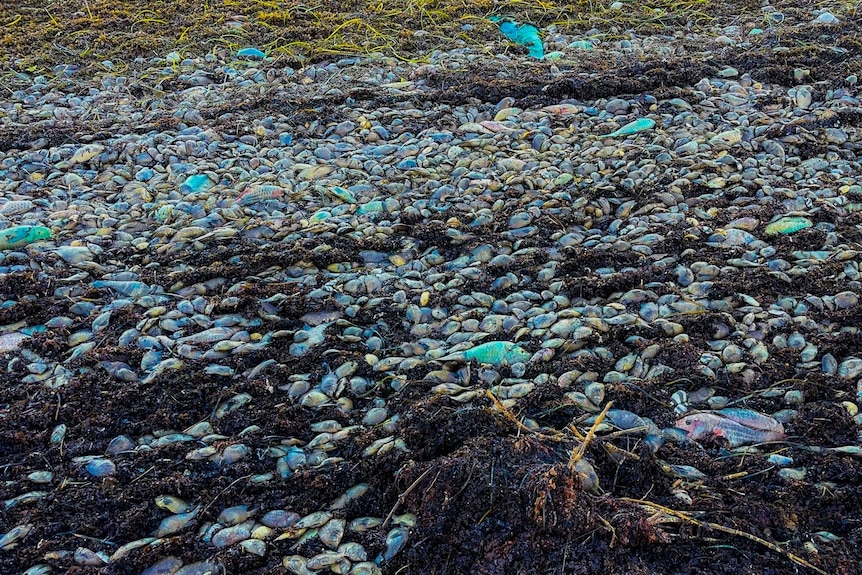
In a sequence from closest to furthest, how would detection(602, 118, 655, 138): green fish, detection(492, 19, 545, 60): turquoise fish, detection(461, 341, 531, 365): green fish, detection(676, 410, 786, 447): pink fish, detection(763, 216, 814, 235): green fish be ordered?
1. detection(676, 410, 786, 447): pink fish
2. detection(461, 341, 531, 365): green fish
3. detection(763, 216, 814, 235): green fish
4. detection(602, 118, 655, 138): green fish
5. detection(492, 19, 545, 60): turquoise fish

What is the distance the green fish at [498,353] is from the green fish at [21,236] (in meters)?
1.87

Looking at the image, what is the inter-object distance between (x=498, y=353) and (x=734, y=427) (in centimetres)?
73

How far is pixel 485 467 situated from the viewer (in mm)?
1970

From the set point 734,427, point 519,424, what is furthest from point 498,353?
point 734,427

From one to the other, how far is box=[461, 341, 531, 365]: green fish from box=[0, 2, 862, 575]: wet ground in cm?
10

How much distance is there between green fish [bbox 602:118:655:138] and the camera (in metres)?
3.71

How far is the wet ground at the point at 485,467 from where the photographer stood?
71.8 inches

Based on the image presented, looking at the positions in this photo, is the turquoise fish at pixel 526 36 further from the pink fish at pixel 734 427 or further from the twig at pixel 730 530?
the twig at pixel 730 530

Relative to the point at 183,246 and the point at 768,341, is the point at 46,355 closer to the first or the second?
the point at 183,246

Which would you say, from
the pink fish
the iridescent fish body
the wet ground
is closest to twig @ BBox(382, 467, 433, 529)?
the wet ground

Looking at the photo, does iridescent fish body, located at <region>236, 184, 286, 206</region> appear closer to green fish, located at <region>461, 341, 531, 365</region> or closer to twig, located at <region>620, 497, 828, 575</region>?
green fish, located at <region>461, 341, 531, 365</region>

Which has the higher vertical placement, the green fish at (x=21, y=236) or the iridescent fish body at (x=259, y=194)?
the iridescent fish body at (x=259, y=194)

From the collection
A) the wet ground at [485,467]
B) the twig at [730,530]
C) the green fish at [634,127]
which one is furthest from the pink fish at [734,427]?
the green fish at [634,127]

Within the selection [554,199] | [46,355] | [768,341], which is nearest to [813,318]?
[768,341]
